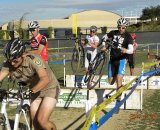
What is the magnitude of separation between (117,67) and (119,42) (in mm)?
593

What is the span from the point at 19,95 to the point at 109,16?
82048 millimetres

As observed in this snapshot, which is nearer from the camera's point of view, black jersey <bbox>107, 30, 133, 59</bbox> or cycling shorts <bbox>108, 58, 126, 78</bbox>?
black jersey <bbox>107, 30, 133, 59</bbox>

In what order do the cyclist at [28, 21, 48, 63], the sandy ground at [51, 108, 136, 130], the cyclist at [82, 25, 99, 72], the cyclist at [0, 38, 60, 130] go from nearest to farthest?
1. the cyclist at [0, 38, 60, 130]
2. the sandy ground at [51, 108, 136, 130]
3. the cyclist at [28, 21, 48, 63]
4. the cyclist at [82, 25, 99, 72]

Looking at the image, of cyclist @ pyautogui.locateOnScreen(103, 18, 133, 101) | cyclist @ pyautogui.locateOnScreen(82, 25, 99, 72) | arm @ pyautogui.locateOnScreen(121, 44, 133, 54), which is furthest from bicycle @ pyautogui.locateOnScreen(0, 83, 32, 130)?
cyclist @ pyautogui.locateOnScreen(82, 25, 99, 72)

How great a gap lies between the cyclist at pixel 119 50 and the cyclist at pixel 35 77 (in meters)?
3.45

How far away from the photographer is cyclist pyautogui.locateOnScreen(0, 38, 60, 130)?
505cm

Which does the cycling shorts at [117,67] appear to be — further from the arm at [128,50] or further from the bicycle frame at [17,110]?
the bicycle frame at [17,110]

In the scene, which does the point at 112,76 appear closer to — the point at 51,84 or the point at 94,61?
the point at 94,61

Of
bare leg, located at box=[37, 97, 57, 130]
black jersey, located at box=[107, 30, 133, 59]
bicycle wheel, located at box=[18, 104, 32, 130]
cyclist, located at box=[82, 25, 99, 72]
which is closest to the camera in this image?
bare leg, located at box=[37, 97, 57, 130]

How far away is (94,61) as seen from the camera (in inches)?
468

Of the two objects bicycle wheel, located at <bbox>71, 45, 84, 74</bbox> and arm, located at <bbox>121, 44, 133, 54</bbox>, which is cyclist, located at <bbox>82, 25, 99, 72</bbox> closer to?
bicycle wheel, located at <bbox>71, 45, 84, 74</bbox>

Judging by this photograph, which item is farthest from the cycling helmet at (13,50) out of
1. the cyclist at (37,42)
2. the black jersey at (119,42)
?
the black jersey at (119,42)

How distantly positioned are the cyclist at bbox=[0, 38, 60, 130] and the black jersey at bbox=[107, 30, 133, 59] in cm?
353

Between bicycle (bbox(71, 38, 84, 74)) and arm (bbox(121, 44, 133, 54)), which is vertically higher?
arm (bbox(121, 44, 133, 54))
